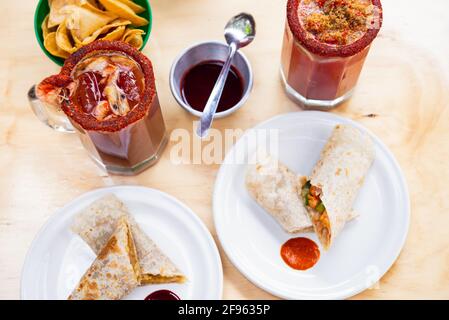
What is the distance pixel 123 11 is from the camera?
1.97 m

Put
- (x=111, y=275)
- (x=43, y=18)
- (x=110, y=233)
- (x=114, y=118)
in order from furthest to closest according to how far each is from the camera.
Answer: (x=43, y=18) < (x=110, y=233) < (x=111, y=275) < (x=114, y=118)

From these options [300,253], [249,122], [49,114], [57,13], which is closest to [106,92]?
[49,114]

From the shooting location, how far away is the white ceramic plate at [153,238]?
1.84 meters

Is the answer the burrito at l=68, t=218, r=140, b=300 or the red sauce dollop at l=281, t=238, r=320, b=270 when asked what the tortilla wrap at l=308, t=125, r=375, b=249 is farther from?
the burrito at l=68, t=218, r=140, b=300

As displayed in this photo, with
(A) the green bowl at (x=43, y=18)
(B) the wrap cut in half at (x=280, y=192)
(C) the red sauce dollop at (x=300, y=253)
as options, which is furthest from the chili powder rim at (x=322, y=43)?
(C) the red sauce dollop at (x=300, y=253)

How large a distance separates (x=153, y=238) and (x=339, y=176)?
0.68 metres

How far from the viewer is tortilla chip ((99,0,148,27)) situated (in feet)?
6.42

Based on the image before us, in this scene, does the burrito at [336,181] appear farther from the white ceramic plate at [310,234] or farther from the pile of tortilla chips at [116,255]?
the pile of tortilla chips at [116,255]

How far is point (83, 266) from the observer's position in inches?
74.4

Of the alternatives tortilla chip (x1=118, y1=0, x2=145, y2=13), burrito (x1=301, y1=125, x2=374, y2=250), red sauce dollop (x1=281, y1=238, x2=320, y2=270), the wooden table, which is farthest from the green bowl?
red sauce dollop (x1=281, y1=238, x2=320, y2=270)

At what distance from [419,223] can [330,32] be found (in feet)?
2.48

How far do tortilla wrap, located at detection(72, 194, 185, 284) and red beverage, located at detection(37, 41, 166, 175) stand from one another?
0.24 m

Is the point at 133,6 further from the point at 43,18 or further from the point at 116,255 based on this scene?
the point at 116,255

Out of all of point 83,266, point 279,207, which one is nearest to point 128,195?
point 83,266
